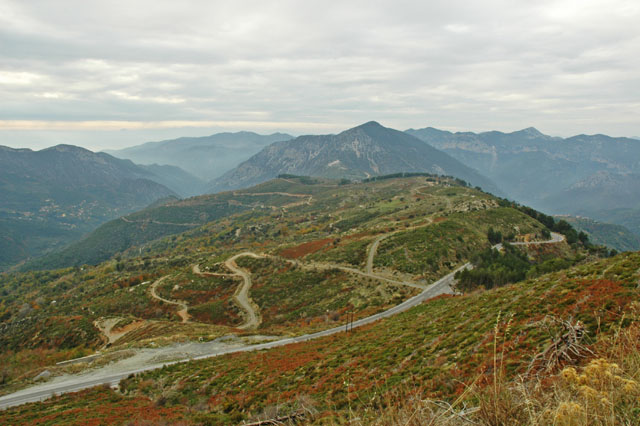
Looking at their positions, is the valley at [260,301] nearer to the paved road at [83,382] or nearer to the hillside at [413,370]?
the paved road at [83,382]

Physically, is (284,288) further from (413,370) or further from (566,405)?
(566,405)

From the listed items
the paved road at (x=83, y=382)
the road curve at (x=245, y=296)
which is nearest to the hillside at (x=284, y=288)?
the road curve at (x=245, y=296)

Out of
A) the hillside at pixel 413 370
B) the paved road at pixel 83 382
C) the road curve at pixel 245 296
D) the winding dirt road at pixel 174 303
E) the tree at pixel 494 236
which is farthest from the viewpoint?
the tree at pixel 494 236

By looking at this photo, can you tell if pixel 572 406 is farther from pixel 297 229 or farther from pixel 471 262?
pixel 297 229

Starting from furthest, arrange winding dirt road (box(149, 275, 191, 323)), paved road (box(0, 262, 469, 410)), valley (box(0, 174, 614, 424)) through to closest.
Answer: winding dirt road (box(149, 275, 191, 323)) → valley (box(0, 174, 614, 424)) → paved road (box(0, 262, 469, 410))

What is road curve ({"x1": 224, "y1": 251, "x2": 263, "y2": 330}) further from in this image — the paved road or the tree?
the tree

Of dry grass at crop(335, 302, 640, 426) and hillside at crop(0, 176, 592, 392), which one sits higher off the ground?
dry grass at crop(335, 302, 640, 426)

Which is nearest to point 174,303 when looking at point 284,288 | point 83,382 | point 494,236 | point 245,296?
point 245,296

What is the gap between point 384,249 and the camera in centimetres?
6931

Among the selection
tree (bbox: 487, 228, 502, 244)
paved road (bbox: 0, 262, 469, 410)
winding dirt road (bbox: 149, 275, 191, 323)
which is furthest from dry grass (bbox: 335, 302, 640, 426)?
tree (bbox: 487, 228, 502, 244)

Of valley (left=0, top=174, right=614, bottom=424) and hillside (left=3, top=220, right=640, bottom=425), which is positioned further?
valley (left=0, top=174, right=614, bottom=424)

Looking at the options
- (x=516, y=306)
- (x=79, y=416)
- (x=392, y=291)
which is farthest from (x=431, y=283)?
(x=79, y=416)

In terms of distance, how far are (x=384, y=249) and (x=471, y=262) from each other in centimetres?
1705

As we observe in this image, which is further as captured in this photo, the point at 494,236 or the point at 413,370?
the point at 494,236
